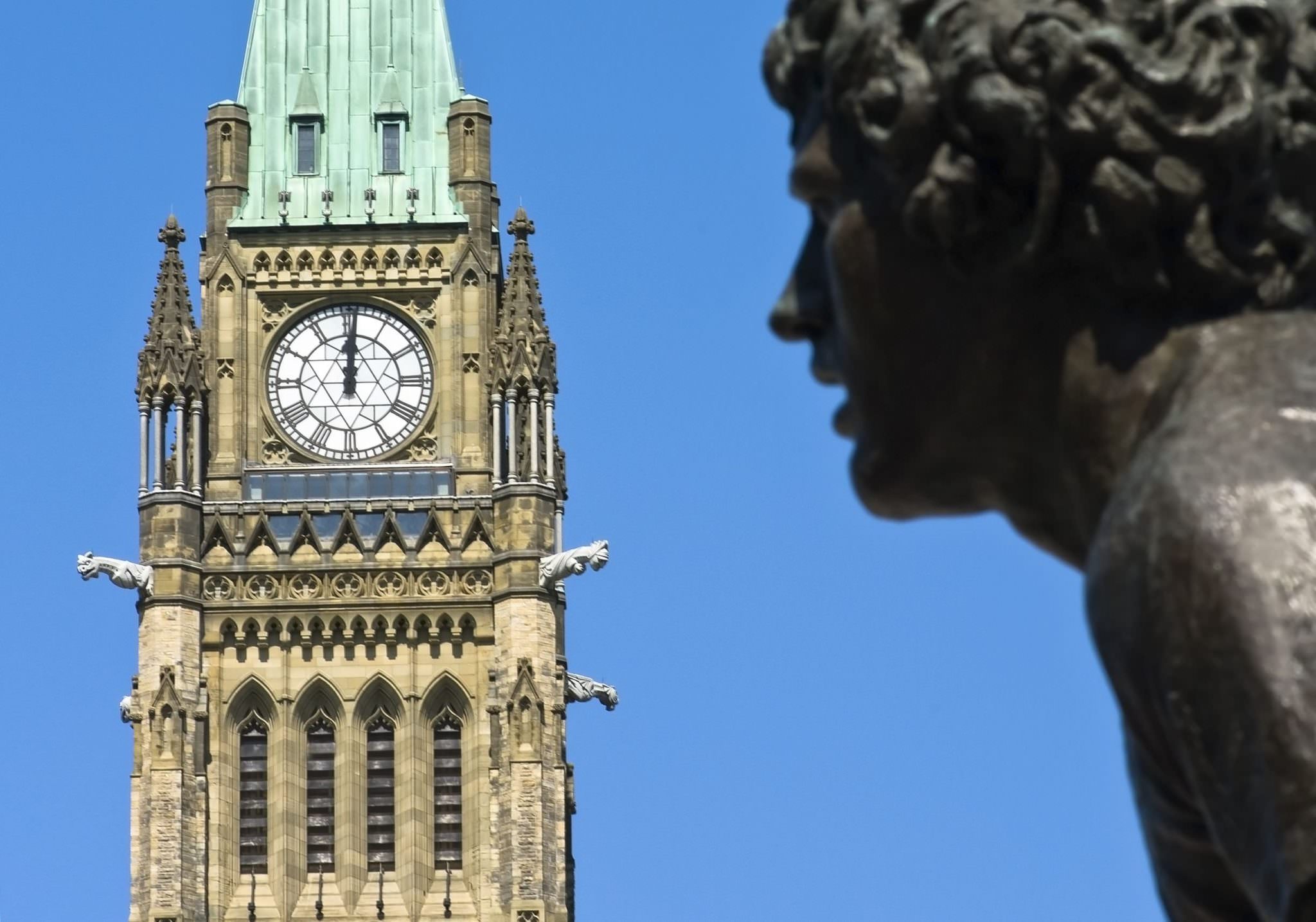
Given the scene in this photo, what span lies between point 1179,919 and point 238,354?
6451cm

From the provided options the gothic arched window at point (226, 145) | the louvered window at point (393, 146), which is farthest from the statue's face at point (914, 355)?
the gothic arched window at point (226, 145)

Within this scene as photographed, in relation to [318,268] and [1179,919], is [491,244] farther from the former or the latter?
[1179,919]

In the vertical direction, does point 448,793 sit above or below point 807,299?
above

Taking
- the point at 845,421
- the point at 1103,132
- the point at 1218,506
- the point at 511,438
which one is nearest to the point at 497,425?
the point at 511,438

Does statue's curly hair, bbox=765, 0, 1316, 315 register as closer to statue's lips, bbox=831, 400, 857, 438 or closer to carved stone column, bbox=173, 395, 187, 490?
statue's lips, bbox=831, 400, 857, 438

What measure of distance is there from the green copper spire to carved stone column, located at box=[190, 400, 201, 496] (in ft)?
11.0

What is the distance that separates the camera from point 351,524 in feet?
215

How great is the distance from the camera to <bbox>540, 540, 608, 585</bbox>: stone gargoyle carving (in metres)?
64.7

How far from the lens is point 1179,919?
3344 millimetres

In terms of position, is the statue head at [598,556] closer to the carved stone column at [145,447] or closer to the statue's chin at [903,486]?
the carved stone column at [145,447]

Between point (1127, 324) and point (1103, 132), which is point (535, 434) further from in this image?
point (1103, 132)

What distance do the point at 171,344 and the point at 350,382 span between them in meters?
3.11

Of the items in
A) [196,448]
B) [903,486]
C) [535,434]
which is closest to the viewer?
[903,486]

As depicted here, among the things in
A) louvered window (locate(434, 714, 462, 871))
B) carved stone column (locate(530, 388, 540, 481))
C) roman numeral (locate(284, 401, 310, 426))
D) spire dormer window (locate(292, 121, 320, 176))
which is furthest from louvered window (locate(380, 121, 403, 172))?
louvered window (locate(434, 714, 462, 871))
